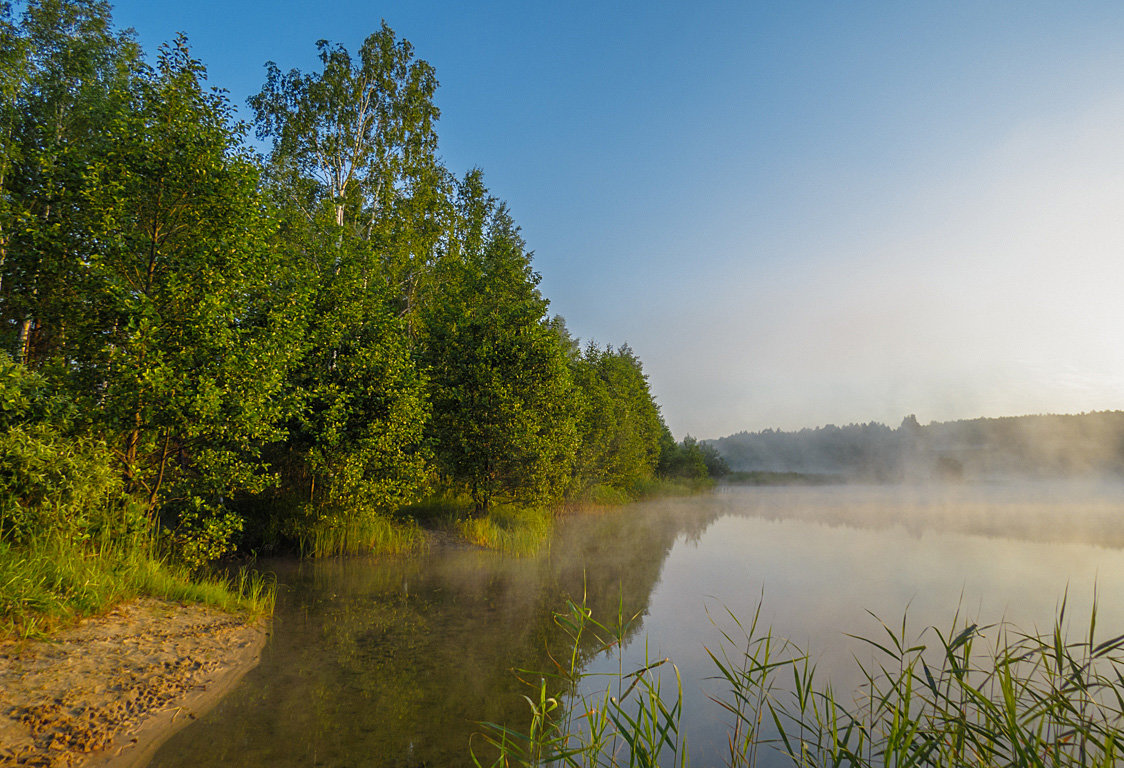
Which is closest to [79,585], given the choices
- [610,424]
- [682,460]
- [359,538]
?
[359,538]

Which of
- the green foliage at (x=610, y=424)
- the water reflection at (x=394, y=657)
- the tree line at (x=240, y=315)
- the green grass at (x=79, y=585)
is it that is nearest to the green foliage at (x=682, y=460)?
the green foliage at (x=610, y=424)

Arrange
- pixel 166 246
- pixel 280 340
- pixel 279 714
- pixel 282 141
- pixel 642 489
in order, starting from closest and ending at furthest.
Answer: pixel 279 714 < pixel 166 246 < pixel 280 340 < pixel 282 141 < pixel 642 489

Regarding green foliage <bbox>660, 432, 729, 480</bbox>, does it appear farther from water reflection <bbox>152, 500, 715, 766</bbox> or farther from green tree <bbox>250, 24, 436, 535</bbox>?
water reflection <bbox>152, 500, 715, 766</bbox>

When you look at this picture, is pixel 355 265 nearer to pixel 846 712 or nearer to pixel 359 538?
pixel 359 538

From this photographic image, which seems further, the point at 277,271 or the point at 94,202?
the point at 277,271

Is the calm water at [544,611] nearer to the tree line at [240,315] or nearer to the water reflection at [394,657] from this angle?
the water reflection at [394,657]

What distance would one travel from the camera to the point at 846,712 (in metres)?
3.84

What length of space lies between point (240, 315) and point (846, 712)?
13023 millimetres

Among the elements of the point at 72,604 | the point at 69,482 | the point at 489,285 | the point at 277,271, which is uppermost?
the point at 489,285

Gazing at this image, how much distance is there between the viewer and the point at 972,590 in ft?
45.5

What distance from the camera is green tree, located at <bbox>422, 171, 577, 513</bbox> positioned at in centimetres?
1939

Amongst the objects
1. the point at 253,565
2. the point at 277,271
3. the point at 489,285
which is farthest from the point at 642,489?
the point at 277,271

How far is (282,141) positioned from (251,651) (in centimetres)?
2323

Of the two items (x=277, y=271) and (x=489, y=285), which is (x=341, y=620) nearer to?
(x=277, y=271)
